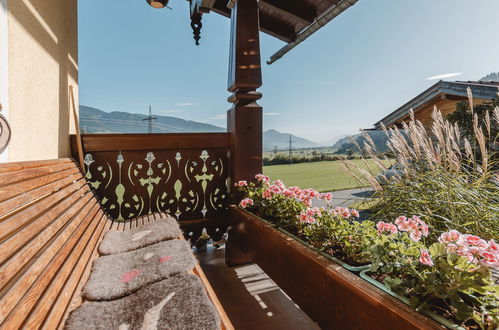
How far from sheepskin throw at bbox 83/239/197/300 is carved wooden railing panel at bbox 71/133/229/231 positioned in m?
1.09

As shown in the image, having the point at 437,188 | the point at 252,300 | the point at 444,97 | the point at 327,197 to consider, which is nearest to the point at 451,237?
the point at 327,197

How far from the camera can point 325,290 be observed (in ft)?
3.38

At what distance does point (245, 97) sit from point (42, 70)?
1.55 m

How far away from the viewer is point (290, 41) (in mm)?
3461

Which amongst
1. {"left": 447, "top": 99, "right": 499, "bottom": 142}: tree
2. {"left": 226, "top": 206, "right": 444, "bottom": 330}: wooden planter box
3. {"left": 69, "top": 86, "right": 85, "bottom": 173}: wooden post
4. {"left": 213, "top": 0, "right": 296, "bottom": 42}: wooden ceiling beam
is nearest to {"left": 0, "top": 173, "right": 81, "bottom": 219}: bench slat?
{"left": 69, "top": 86, "right": 85, "bottom": 173}: wooden post

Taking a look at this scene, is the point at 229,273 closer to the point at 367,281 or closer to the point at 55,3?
the point at 367,281

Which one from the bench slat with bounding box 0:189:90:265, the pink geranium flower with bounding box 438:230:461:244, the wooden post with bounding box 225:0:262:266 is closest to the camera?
the bench slat with bounding box 0:189:90:265

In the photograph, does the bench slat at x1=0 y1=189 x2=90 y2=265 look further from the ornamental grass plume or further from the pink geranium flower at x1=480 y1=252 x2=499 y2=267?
the ornamental grass plume

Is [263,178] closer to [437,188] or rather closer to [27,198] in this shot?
[437,188]

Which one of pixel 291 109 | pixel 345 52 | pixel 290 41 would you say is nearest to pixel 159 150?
pixel 290 41

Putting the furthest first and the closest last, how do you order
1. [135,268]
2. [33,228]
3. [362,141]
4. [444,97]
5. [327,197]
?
[444,97], [362,141], [327,197], [135,268], [33,228]

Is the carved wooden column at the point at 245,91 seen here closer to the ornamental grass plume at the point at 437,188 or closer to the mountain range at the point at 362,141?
the mountain range at the point at 362,141

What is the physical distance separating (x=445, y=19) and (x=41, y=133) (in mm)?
7056

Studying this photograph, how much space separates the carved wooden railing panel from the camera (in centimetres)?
222
